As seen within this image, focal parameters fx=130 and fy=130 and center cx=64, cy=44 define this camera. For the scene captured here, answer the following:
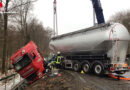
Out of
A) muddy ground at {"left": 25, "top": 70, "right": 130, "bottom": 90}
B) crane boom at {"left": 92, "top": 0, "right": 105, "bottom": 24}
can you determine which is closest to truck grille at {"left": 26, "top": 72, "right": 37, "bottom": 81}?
muddy ground at {"left": 25, "top": 70, "right": 130, "bottom": 90}

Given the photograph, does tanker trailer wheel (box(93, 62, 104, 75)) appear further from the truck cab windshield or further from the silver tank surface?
the truck cab windshield

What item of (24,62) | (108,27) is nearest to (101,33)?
(108,27)

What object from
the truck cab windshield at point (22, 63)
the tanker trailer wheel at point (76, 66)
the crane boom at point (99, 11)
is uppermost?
the crane boom at point (99, 11)

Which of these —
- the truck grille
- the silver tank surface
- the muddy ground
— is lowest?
the truck grille

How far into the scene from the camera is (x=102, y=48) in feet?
28.9

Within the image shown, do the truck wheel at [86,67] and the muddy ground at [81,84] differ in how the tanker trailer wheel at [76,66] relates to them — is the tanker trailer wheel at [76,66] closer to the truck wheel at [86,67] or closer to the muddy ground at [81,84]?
the truck wheel at [86,67]

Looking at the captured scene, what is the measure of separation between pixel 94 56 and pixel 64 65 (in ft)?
14.2

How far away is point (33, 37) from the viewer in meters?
40.0

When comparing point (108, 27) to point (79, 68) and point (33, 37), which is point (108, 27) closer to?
point (79, 68)

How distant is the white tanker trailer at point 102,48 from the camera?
8.34m

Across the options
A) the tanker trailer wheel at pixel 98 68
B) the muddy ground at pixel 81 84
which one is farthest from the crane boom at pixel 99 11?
the muddy ground at pixel 81 84

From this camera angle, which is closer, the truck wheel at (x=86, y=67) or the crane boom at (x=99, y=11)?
the truck wheel at (x=86, y=67)

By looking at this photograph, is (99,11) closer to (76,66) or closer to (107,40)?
(107,40)

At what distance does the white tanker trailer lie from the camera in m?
8.34
